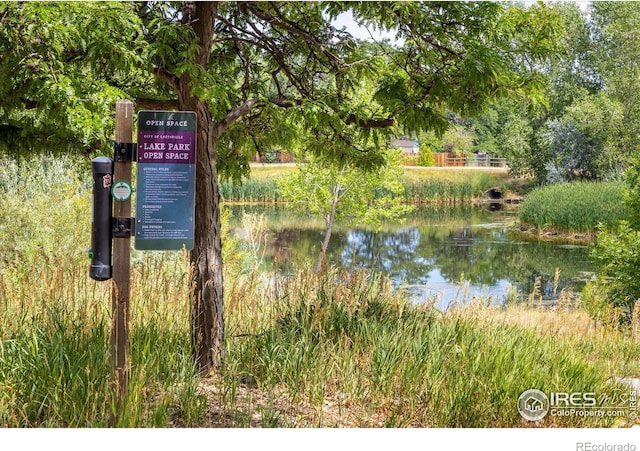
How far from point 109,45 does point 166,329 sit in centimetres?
195

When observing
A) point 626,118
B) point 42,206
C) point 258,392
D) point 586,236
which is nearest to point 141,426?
point 258,392

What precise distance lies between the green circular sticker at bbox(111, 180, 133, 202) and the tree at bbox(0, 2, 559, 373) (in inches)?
8.8

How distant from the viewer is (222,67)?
5.98 metres

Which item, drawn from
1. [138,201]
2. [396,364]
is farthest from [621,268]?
[138,201]

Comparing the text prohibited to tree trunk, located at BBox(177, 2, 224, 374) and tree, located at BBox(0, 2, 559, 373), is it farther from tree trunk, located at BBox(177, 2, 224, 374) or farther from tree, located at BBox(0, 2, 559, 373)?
tree trunk, located at BBox(177, 2, 224, 374)

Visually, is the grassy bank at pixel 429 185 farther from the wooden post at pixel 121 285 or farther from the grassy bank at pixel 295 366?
the wooden post at pixel 121 285

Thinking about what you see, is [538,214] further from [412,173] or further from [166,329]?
[166,329]

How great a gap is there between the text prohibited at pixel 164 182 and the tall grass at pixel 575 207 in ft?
58.0

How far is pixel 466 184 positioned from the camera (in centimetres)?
3369

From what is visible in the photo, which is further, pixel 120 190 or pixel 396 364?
pixel 396 364

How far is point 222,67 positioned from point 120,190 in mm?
2537

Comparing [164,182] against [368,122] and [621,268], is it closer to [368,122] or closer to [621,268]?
[368,122]

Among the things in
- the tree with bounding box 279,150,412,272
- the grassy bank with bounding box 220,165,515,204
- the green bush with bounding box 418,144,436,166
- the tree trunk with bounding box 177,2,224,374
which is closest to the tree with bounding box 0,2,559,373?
the tree trunk with bounding box 177,2,224,374

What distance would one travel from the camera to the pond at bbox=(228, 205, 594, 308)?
16.0 meters
